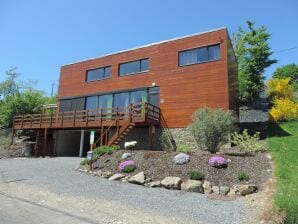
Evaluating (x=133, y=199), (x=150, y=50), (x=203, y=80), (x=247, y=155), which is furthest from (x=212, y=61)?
(x=133, y=199)

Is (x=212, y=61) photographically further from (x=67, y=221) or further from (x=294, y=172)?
(x=67, y=221)

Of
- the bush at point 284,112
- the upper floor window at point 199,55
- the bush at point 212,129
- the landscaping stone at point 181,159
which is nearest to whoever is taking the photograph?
the landscaping stone at point 181,159

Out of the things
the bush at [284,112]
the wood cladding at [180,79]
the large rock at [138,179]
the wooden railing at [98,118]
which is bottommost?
the large rock at [138,179]

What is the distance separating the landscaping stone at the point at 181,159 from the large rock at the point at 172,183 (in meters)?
1.50

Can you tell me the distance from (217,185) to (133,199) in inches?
130

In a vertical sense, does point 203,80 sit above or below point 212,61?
below

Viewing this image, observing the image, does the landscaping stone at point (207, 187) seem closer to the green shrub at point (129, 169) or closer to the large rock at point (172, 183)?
the large rock at point (172, 183)

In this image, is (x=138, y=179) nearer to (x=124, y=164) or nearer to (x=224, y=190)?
(x=124, y=164)

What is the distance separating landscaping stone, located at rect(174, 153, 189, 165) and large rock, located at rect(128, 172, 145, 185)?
67.4 inches

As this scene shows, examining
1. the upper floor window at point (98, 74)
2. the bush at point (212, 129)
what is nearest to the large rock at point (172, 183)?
the bush at point (212, 129)

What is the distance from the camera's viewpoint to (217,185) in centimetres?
1098

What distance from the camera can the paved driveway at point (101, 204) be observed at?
753 centimetres

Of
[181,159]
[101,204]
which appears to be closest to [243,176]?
[181,159]

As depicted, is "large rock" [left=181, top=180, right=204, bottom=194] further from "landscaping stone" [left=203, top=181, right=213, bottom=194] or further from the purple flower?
the purple flower
